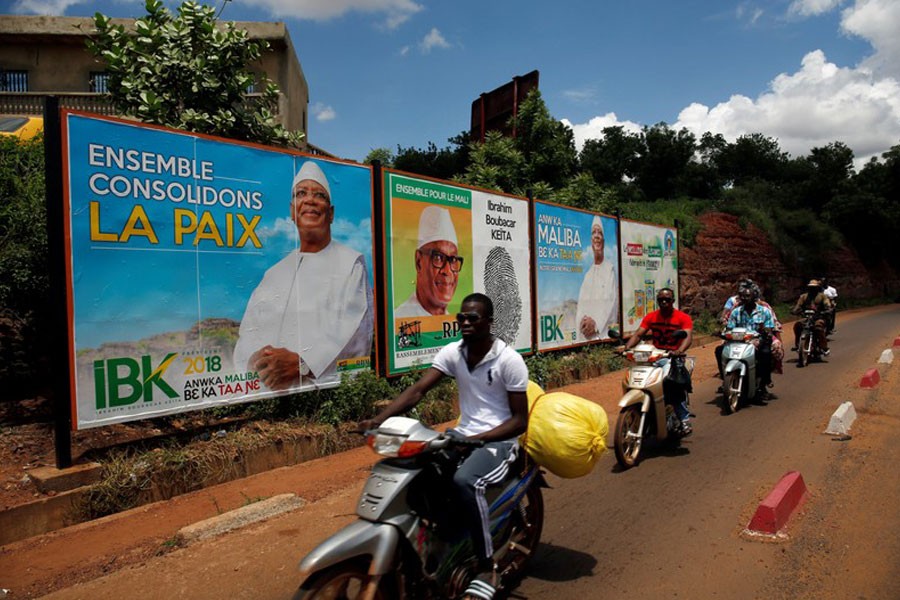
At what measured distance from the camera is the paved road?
3.64 m

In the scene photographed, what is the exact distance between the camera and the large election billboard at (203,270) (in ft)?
17.6

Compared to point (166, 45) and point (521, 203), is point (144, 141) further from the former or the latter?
point (521, 203)

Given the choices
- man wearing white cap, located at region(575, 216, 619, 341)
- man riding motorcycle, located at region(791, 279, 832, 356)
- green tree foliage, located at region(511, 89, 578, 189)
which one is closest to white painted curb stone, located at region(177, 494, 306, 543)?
man wearing white cap, located at region(575, 216, 619, 341)

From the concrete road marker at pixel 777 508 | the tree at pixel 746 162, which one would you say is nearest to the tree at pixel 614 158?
the tree at pixel 746 162

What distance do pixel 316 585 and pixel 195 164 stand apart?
16.1 ft

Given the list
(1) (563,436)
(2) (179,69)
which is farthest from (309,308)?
(1) (563,436)

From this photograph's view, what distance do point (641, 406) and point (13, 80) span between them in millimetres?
20030

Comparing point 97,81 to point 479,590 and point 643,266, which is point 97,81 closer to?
point 643,266

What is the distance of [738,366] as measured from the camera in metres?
8.48

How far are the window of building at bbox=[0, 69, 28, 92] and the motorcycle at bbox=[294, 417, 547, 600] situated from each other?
20323mm

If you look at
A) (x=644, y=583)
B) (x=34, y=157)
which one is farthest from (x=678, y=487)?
(x=34, y=157)

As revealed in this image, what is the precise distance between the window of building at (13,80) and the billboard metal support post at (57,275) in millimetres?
16086

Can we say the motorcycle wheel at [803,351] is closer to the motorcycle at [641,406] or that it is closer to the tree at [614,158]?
the motorcycle at [641,406]

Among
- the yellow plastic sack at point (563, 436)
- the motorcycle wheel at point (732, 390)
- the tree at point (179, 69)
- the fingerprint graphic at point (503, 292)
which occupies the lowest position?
the motorcycle wheel at point (732, 390)
